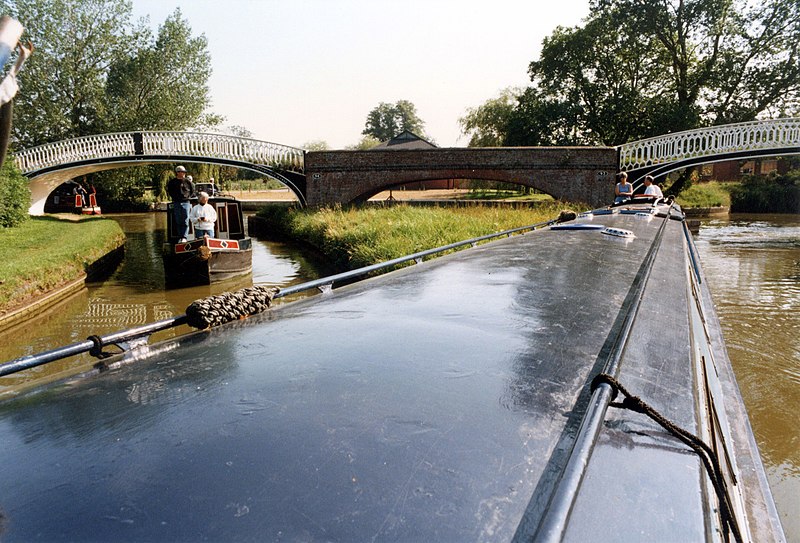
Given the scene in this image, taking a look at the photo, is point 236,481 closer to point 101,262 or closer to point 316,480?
point 316,480

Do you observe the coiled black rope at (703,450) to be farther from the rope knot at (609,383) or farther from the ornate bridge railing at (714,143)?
the ornate bridge railing at (714,143)

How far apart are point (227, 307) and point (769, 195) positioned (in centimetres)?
2742

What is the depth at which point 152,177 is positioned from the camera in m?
29.8

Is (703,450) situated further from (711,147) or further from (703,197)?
(703,197)

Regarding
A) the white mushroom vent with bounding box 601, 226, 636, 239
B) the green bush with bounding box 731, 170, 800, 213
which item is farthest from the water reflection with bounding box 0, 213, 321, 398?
the green bush with bounding box 731, 170, 800, 213

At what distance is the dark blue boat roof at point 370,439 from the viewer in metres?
0.84

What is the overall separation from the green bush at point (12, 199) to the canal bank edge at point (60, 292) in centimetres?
291

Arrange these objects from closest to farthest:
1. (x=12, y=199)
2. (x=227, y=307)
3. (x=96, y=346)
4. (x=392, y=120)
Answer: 1. (x=96, y=346)
2. (x=227, y=307)
3. (x=12, y=199)
4. (x=392, y=120)

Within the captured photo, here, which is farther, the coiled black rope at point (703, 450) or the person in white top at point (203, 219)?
the person in white top at point (203, 219)

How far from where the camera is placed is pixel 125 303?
889 centimetres

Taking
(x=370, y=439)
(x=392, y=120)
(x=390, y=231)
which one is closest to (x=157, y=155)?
(x=390, y=231)

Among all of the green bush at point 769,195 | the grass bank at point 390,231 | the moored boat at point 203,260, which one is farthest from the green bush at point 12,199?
the green bush at point 769,195

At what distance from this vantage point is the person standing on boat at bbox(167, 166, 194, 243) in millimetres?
10148

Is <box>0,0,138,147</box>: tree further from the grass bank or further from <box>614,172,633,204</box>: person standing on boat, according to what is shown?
<box>614,172,633,204</box>: person standing on boat
